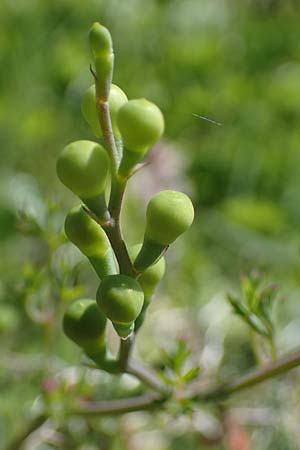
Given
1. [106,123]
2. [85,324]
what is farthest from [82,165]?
[85,324]

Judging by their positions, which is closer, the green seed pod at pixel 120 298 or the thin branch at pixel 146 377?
the green seed pod at pixel 120 298

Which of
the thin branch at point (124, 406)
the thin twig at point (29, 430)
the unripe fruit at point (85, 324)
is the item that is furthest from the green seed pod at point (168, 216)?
the thin twig at point (29, 430)

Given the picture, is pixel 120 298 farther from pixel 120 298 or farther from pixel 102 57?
pixel 102 57

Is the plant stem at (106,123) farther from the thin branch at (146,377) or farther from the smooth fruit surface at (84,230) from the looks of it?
the thin branch at (146,377)

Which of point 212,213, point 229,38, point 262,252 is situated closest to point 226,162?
point 212,213

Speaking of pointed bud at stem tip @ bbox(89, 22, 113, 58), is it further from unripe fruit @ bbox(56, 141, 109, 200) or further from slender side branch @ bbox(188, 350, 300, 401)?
slender side branch @ bbox(188, 350, 300, 401)

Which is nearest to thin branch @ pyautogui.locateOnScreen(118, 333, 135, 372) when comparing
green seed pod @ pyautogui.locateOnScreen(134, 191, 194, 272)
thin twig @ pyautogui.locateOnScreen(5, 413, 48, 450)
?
green seed pod @ pyautogui.locateOnScreen(134, 191, 194, 272)
